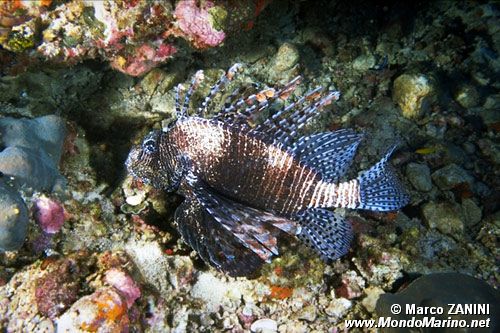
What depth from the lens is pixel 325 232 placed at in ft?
14.2

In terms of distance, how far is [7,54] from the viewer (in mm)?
3885

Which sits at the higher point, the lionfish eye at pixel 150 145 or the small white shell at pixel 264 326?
the lionfish eye at pixel 150 145

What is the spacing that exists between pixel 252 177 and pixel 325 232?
3.57ft

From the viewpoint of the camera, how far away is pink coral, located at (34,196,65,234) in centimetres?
383

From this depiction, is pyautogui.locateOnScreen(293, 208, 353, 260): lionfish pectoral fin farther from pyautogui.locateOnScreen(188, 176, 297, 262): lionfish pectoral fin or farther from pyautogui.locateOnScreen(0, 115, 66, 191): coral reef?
pyautogui.locateOnScreen(0, 115, 66, 191): coral reef

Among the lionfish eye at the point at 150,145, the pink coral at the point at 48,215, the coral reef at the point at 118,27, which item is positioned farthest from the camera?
the lionfish eye at the point at 150,145

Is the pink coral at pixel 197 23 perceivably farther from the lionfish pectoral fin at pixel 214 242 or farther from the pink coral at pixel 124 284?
the pink coral at pixel 124 284

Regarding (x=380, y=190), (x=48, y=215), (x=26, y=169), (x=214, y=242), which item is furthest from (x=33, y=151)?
(x=380, y=190)

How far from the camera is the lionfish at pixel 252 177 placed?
12.8 ft

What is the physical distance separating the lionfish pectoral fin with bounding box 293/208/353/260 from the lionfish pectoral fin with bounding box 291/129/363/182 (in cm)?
46

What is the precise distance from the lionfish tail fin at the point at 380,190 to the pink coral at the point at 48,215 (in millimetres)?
3324

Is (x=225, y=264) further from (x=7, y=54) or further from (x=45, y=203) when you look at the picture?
(x=7, y=54)

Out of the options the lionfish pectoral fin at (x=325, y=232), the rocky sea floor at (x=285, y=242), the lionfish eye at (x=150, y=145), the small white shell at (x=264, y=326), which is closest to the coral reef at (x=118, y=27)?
the rocky sea floor at (x=285, y=242)

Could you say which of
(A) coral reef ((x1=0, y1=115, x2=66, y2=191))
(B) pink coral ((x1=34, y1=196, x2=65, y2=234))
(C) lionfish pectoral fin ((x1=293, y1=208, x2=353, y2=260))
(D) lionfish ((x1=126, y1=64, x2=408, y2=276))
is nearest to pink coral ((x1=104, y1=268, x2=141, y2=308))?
(D) lionfish ((x1=126, y1=64, x2=408, y2=276))
